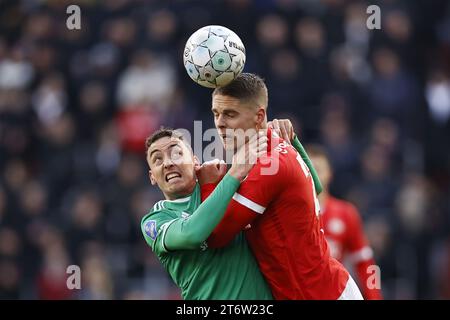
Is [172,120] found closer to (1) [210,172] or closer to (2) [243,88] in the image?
(1) [210,172]

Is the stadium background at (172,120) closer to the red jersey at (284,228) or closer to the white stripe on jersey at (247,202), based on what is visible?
the red jersey at (284,228)

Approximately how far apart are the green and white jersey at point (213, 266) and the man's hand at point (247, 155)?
461 mm

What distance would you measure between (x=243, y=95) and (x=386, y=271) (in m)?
6.46

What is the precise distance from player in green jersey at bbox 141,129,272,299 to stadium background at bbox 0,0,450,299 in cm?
596

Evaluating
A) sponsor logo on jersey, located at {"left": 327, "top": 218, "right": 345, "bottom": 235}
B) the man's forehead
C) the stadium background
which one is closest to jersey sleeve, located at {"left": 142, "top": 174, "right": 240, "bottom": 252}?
the man's forehead

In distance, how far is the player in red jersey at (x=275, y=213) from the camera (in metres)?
6.22

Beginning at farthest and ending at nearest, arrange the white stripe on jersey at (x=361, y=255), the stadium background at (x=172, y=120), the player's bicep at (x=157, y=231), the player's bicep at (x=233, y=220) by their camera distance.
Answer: the stadium background at (x=172, y=120), the white stripe on jersey at (x=361, y=255), the player's bicep at (x=157, y=231), the player's bicep at (x=233, y=220)

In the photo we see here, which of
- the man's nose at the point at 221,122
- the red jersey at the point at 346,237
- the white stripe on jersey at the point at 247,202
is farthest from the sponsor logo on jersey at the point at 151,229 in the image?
the red jersey at the point at 346,237

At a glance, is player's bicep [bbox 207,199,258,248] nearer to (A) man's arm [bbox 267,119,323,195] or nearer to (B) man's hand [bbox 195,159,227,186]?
(B) man's hand [bbox 195,159,227,186]

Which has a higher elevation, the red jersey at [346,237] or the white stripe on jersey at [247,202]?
the white stripe on jersey at [247,202]

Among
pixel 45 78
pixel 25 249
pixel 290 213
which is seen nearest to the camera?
pixel 290 213

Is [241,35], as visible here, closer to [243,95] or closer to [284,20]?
[284,20]

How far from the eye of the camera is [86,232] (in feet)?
42.8
